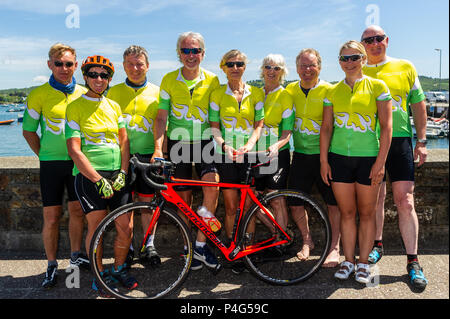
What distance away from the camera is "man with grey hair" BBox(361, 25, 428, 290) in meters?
3.63

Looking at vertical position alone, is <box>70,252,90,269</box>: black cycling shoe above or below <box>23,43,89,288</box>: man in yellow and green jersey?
below

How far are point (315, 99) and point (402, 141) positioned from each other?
1063 millimetres

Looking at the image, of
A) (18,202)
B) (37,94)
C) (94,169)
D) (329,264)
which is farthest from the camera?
(18,202)

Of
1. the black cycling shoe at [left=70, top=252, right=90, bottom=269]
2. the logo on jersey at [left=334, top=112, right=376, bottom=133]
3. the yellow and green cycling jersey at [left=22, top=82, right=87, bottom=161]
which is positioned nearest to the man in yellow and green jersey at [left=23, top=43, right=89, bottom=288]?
the yellow and green cycling jersey at [left=22, top=82, right=87, bottom=161]

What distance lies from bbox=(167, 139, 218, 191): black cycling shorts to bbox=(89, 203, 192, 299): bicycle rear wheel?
0.57m

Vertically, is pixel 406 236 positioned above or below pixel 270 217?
below

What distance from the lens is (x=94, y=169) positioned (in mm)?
3223

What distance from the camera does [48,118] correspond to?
3.52 meters

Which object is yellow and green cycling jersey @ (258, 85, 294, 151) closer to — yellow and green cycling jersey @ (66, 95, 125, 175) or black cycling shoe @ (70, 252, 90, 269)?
yellow and green cycling jersey @ (66, 95, 125, 175)

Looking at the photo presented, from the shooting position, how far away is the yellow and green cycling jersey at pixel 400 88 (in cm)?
362

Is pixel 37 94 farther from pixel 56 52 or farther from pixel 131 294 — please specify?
pixel 131 294

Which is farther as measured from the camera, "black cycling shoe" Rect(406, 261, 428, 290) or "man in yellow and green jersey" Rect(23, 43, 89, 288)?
"man in yellow and green jersey" Rect(23, 43, 89, 288)

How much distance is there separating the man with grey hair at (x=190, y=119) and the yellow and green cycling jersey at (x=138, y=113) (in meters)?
0.16

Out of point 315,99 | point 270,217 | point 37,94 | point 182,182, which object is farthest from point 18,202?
point 315,99
